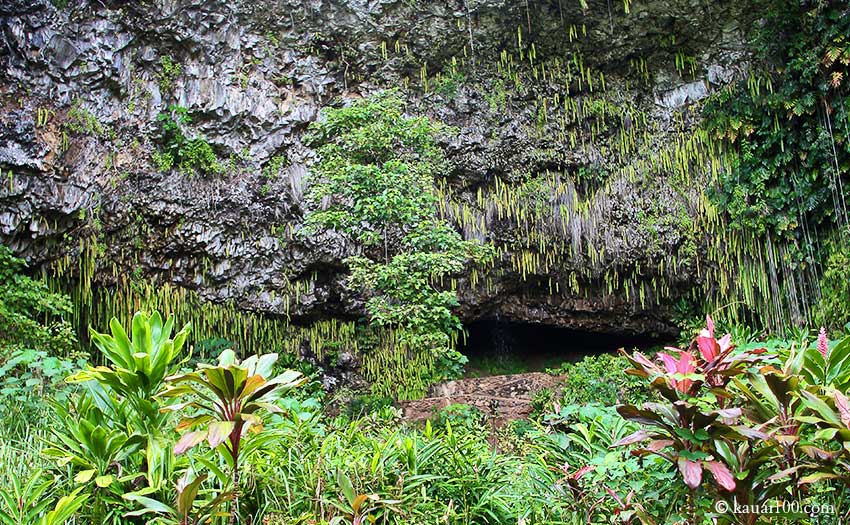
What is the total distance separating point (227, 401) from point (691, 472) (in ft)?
5.71

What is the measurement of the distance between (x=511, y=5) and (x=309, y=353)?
18.9 feet

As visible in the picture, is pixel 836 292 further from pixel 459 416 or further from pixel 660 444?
pixel 660 444

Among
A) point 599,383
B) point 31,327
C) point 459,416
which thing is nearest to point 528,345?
point 599,383

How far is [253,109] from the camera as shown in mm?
7965

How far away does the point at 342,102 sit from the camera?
833 centimetres

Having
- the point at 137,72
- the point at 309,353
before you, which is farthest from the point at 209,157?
the point at 309,353

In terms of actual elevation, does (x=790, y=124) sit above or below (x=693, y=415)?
above

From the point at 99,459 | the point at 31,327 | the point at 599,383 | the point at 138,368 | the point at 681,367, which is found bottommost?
the point at 599,383

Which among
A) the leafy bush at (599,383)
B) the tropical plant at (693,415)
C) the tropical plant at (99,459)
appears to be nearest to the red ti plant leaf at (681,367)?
the tropical plant at (693,415)

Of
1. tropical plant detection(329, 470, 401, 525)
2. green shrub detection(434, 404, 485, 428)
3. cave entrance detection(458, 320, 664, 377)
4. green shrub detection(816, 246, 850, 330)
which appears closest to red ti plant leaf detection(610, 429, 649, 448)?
tropical plant detection(329, 470, 401, 525)

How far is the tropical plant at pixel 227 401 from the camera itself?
84.7 inches

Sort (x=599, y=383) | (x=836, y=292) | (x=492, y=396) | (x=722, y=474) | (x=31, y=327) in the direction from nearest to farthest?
(x=722, y=474), (x=31, y=327), (x=836, y=292), (x=599, y=383), (x=492, y=396)

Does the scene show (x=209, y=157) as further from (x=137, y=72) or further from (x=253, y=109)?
(x=137, y=72)

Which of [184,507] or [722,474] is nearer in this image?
[722,474]
